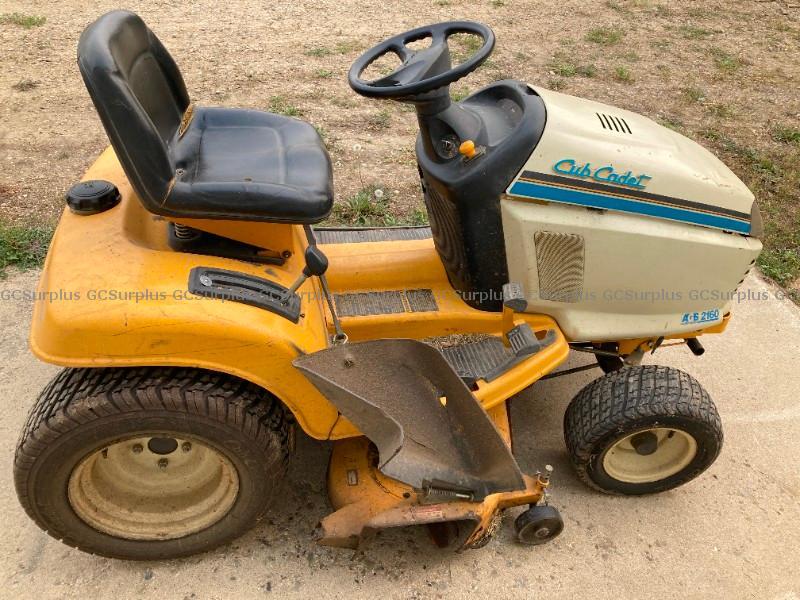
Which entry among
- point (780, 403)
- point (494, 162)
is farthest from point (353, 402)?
point (780, 403)

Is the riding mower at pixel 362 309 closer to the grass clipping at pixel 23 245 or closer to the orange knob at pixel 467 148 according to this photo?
the orange knob at pixel 467 148

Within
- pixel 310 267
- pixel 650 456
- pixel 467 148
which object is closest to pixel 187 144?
pixel 310 267

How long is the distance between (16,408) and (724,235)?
2668mm

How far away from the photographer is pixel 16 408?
2.65m

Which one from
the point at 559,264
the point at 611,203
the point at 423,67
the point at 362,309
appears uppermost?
the point at 423,67

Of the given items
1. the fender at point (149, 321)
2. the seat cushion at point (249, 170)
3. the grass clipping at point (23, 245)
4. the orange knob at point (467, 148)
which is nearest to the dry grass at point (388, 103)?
the grass clipping at point (23, 245)

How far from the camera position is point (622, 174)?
84.0 inches

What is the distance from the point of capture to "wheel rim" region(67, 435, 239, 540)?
208 centimetres

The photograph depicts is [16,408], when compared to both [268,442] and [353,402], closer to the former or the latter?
[268,442]

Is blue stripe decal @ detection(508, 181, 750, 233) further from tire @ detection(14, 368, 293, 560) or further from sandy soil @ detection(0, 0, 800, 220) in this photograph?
sandy soil @ detection(0, 0, 800, 220)

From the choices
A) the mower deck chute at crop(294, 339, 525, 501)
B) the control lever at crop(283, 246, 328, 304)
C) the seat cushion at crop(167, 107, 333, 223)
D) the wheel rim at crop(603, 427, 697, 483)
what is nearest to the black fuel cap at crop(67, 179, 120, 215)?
the seat cushion at crop(167, 107, 333, 223)

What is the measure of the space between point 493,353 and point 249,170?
39.1 inches

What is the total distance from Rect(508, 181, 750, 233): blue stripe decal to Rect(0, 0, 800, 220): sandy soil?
6.17ft

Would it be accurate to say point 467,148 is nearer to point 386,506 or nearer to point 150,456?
point 386,506
